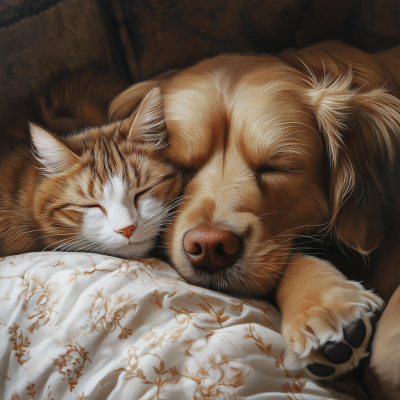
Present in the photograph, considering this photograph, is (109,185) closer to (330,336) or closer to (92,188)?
(92,188)

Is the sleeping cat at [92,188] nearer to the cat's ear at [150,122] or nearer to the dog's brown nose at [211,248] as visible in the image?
the cat's ear at [150,122]

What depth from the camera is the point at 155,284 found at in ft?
3.21

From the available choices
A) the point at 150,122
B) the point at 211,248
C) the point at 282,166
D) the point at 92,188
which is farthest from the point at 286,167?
the point at 92,188

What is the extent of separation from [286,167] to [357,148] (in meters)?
0.21

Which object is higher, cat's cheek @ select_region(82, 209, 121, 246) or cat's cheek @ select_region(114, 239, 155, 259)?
cat's cheek @ select_region(82, 209, 121, 246)

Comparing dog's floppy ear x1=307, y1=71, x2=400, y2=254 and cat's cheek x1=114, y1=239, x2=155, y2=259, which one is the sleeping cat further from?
dog's floppy ear x1=307, y1=71, x2=400, y2=254

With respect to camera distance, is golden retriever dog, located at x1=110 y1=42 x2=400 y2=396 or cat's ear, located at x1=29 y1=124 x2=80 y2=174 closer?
golden retriever dog, located at x1=110 y1=42 x2=400 y2=396

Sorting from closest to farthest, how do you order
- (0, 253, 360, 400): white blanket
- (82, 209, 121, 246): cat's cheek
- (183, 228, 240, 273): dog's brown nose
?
(0, 253, 360, 400): white blanket, (183, 228, 240, 273): dog's brown nose, (82, 209, 121, 246): cat's cheek

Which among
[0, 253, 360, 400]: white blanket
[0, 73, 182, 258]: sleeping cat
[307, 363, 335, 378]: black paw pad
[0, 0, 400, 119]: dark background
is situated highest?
[0, 0, 400, 119]: dark background

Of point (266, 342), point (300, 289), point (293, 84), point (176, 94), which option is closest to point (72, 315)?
point (266, 342)

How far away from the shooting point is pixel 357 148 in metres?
1.09

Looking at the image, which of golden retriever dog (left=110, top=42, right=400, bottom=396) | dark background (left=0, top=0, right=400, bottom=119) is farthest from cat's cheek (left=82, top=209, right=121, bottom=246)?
dark background (left=0, top=0, right=400, bottom=119)

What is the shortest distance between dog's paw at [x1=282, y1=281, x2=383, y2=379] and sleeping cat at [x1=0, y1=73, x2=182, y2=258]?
0.47 m

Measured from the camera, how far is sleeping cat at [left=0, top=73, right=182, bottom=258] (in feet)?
3.59
